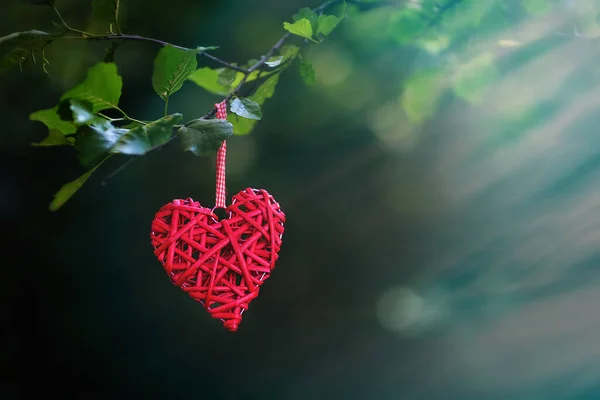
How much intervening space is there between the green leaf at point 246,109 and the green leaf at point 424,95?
370mm

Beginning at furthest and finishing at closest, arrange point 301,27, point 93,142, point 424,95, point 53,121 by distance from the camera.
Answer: point 424,95
point 301,27
point 53,121
point 93,142

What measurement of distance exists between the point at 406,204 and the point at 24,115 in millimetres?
674

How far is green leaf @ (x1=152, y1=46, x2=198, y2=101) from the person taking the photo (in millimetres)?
562

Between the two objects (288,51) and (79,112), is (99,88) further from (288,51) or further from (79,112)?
(288,51)

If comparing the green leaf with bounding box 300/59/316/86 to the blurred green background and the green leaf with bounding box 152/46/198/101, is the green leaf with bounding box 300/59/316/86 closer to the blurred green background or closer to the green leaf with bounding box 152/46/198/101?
the blurred green background

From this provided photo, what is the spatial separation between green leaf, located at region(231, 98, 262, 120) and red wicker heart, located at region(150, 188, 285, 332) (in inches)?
4.0

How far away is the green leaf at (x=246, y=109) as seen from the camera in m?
0.61

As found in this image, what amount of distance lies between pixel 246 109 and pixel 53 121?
0.71 ft

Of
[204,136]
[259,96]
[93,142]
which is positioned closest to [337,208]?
[259,96]

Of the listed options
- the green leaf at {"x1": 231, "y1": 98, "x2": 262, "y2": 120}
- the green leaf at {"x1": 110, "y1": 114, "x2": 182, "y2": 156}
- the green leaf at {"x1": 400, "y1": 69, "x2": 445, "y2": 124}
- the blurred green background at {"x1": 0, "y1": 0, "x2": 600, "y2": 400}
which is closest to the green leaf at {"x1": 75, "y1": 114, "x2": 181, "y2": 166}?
the green leaf at {"x1": 110, "y1": 114, "x2": 182, "y2": 156}

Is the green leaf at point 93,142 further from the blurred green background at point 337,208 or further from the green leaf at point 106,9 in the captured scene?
the blurred green background at point 337,208

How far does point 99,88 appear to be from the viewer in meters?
0.54

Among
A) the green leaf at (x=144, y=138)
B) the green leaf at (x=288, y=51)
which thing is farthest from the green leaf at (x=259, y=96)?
the green leaf at (x=144, y=138)

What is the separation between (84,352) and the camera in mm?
881
